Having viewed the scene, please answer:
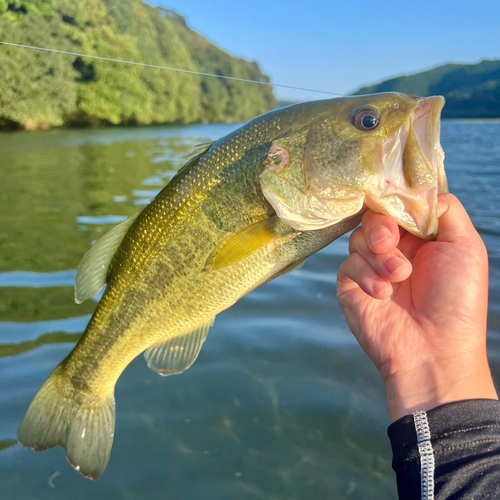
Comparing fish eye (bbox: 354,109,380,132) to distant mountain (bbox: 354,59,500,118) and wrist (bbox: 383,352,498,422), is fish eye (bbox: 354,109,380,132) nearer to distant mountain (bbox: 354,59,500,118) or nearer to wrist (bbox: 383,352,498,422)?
wrist (bbox: 383,352,498,422)

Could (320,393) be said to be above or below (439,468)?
below

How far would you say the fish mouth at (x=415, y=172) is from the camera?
171cm

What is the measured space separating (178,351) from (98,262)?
0.64m

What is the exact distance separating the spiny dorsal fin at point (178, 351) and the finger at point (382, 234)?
3.13ft

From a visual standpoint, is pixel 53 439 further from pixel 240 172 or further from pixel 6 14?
pixel 6 14

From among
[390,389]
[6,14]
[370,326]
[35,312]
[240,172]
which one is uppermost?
[6,14]

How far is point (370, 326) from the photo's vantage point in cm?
213

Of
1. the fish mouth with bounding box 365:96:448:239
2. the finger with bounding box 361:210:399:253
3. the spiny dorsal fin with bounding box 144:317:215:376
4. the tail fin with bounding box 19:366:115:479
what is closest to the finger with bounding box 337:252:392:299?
the finger with bounding box 361:210:399:253

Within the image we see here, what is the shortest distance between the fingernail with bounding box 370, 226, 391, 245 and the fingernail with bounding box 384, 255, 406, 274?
0.09m

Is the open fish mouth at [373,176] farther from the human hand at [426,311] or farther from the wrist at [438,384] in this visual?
the wrist at [438,384]

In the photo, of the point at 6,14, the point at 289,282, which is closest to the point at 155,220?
the point at 289,282

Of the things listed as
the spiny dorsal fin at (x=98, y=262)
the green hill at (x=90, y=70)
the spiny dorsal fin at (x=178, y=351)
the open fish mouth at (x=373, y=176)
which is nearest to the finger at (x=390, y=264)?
the open fish mouth at (x=373, y=176)

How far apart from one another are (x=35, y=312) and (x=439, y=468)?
372 cm

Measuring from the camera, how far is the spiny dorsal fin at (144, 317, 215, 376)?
2.27 meters
